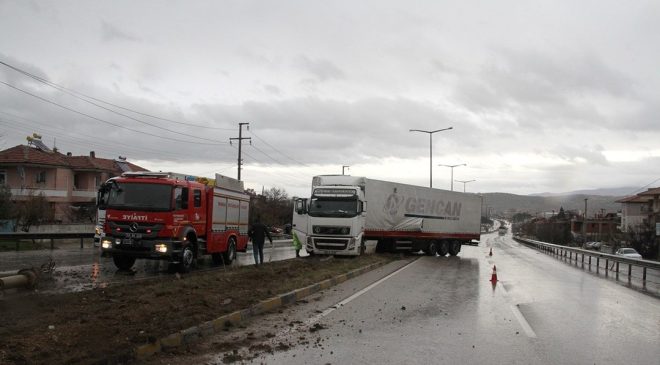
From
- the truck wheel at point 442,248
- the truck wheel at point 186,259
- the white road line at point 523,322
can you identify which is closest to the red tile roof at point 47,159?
the truck wheel at point 442,248

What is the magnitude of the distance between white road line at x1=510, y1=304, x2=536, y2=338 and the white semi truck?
40.7ft

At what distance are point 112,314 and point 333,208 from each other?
15556mm

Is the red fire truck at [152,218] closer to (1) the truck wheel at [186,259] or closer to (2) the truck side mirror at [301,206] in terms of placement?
(1) the truck wheel at [186,259]

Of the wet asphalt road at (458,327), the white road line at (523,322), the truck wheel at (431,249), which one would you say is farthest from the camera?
the truck wheel at (431,249)

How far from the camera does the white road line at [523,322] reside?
328 inches

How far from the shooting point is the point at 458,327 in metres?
8.69

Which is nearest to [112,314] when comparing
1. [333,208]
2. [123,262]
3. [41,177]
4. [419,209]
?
[123,262]

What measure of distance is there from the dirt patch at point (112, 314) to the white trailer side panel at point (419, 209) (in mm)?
13708

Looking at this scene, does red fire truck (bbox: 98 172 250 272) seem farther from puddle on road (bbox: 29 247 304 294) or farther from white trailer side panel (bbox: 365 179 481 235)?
white trailer side panel (bbox: 365 179 481 235)

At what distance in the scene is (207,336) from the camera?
7531 mm

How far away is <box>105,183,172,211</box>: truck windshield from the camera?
15.0 meters

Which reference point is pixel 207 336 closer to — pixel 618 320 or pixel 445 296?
pixel 445 296

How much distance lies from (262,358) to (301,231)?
62.7 feet

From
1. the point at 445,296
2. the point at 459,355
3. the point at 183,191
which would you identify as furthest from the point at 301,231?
the point at 459,355
